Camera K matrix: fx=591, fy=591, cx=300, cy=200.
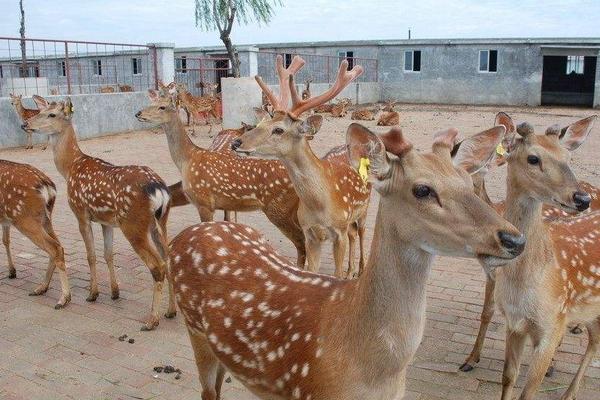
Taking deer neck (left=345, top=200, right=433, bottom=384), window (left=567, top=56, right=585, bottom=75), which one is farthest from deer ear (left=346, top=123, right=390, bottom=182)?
window (left=567, top=56, right=585, bottom=75)

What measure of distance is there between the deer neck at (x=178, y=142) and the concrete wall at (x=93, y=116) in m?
8.22

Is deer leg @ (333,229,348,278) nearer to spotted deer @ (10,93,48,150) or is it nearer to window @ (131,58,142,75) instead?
spotted deer @ (10,93,48,150)

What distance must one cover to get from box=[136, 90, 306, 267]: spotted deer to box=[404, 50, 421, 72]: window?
97.1 ft

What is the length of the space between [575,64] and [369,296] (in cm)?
3730

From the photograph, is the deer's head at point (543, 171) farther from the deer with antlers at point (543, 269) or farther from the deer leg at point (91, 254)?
the deer leg at point (91, 254)

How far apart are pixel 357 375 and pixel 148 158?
11523mm

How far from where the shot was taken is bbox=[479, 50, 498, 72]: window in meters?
32.9

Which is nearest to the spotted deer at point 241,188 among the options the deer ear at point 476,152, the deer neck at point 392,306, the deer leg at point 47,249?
the deer leg at point 47,249

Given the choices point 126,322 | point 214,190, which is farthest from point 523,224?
point 214,190

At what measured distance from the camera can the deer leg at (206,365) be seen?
131 inches

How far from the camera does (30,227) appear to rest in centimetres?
551

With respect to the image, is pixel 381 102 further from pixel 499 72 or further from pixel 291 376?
pixel 291 376

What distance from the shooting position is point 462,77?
33.6m

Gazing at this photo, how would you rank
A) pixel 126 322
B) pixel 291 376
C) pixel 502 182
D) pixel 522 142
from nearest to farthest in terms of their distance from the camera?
pixel 291 376 < pixel 522 142 < pixel 126 322 < pixel 502 182
